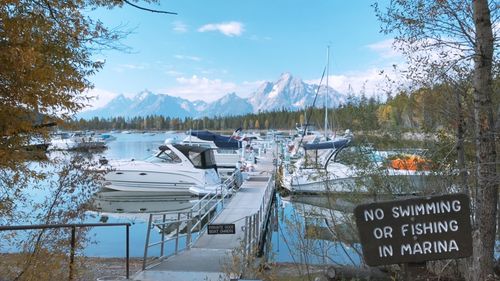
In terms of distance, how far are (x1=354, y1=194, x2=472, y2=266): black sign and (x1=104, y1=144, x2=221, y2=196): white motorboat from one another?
2162 centimetres

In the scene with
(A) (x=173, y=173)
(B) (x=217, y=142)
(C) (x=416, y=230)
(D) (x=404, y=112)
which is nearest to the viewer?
(C) (x=416, y=230)

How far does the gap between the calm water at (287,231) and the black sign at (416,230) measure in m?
2.93

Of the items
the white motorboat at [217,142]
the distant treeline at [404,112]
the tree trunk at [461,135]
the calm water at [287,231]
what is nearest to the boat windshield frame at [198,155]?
the calm water at [287,231]

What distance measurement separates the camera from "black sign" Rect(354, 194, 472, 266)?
3070 mm

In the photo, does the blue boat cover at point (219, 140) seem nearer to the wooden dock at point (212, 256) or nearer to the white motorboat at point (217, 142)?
the white motorboat at point (217, 142)

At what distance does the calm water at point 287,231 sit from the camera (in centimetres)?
663

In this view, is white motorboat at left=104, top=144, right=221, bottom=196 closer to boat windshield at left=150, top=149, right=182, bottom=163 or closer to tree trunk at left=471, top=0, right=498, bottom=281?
boat windshield at left=150, top=149, right=182, bottom=163

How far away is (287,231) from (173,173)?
18869 millimetres

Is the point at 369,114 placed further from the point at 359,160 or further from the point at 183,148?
the point at 183,148

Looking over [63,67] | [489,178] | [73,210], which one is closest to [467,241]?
[489,178]

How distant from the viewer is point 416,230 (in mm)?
3096

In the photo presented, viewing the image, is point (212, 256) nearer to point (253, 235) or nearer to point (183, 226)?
point (253, 235)

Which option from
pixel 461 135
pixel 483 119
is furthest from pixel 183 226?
pixel 483 119

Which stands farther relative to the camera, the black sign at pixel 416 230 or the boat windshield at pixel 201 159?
the boat windshield at pixel 201 159
